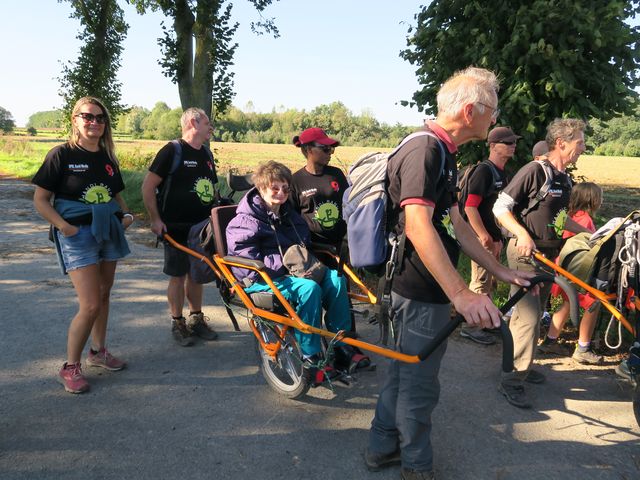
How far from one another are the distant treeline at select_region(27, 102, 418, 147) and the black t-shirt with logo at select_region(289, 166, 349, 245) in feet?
195

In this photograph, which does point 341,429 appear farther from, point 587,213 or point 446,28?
point 446,28

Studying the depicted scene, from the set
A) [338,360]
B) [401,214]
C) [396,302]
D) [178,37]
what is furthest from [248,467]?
[178,37]

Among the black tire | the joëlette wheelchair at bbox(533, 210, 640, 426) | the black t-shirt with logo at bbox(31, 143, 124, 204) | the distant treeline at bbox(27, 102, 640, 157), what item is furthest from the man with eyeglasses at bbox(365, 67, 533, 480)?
the distant treeline at bbox(27, 102, 640, 157)

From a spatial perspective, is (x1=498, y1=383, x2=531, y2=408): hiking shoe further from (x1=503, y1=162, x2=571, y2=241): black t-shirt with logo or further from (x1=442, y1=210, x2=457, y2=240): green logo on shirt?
(x1=442, y1=210, x2=457, y2=240): green logo on shirt

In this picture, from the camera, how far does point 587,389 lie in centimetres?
384

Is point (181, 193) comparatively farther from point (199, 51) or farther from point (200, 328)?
point (199, 51)

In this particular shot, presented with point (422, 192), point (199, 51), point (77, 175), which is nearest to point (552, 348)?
point (422, 192)

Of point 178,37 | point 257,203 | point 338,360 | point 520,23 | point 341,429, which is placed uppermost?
point 178,37

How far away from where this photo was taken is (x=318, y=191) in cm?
435

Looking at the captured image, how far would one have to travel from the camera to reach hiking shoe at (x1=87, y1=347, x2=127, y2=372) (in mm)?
3945

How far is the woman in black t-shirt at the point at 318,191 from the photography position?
430cm

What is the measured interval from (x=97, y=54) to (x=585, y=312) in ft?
55.8

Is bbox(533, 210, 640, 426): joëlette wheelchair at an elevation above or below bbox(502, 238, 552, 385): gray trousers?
above

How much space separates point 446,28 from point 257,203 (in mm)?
4825
